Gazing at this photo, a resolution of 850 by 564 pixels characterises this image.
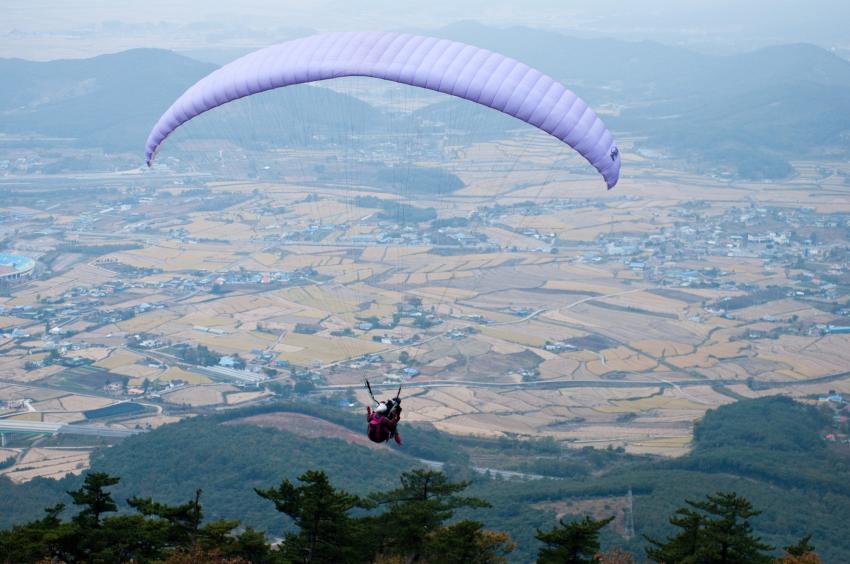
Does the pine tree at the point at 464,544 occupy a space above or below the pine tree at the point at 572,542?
below

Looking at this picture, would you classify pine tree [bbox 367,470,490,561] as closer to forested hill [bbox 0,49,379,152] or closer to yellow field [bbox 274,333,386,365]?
yellow field [bbox 274,333,386,365]

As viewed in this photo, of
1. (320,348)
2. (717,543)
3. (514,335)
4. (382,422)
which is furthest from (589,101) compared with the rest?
(382,422)

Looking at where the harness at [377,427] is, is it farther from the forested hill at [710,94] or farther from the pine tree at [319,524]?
the forested hill at [710,94]

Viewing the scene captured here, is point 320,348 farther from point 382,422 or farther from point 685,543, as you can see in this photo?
point 382,422

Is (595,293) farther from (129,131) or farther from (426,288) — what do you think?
(129,131)

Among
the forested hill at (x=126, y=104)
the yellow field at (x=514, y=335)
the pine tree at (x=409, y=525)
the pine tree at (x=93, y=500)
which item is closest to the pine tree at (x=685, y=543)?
the pine tree at (x=409, y=525)

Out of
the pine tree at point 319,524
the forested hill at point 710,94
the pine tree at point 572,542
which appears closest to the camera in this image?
the pine tree at point 572,542

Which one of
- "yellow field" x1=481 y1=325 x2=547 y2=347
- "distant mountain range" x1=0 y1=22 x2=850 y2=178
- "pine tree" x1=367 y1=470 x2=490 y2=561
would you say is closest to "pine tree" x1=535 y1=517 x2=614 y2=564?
"pine tree" x1=367 y1=470 x2=490 y2=561
